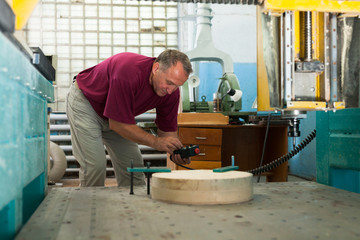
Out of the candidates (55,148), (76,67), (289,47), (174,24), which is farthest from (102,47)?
(289,47)

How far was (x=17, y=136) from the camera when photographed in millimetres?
693

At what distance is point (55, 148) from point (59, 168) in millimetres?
234

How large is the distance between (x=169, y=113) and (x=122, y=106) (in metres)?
0.40

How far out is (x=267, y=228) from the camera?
807 millimetres

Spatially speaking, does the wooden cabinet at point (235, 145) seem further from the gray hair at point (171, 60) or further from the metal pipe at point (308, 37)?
the metal pipe at point (308, 37)

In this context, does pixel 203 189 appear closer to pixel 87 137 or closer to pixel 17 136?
pixel 17 136

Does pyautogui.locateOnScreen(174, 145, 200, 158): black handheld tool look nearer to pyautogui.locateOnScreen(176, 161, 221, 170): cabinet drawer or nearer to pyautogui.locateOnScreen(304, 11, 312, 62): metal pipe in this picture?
pyautogui.locateOnScreen(304, 11, 312, 62): metal pipe

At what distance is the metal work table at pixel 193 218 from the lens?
0.76 m

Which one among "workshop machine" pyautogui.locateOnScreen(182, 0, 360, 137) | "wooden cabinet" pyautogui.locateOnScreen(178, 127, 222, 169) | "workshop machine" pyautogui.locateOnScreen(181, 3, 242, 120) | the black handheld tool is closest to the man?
the black handheld tool

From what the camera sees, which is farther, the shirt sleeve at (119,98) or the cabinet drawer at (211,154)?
the cabinet drawer at (211,154)

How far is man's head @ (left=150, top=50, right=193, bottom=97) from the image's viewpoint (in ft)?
5.55

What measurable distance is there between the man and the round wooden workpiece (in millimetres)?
618

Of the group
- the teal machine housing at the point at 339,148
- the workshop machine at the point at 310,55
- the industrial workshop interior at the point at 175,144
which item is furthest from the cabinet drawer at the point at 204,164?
the workshop machine at the point at 310,55

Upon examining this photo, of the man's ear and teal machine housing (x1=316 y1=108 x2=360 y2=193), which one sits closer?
teal machine housing (x1=316 y1=108 x2=360 y2=193)
